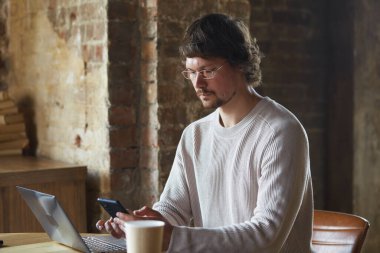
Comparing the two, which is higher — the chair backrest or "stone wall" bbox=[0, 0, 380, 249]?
"stone wall" bbox=[0, 0, 380, 249]

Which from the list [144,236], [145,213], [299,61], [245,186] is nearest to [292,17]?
[299,61]

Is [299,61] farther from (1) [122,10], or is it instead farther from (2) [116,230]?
(2) [116,230]

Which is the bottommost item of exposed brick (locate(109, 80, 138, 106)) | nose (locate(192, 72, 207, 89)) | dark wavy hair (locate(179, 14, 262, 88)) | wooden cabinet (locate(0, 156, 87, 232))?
wooden cabinet (locate(0, 156, 87, 232))

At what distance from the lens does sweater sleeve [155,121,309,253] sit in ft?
6.48

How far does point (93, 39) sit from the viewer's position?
3.23 m

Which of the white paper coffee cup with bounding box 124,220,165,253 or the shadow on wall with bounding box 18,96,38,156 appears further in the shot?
the shadow on wall with bounding box 18,96,38,156

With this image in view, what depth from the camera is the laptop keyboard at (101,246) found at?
207 cm

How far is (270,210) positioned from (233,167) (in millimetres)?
262

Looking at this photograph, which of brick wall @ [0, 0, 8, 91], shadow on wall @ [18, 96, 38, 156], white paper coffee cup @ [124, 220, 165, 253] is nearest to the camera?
white paper coffee cup @ [124, 220, 165, 253]

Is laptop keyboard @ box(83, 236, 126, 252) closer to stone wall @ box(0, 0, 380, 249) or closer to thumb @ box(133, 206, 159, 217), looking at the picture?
thumb @ box(133, 206, 159, 217)

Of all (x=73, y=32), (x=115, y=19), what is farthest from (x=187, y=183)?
(x=73, y=32)

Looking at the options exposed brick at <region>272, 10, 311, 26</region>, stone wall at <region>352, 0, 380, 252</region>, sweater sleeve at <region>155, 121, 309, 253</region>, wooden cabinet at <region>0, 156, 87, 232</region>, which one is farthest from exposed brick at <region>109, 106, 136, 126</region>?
stone wall at <region>352, 0, 380, 252</region>

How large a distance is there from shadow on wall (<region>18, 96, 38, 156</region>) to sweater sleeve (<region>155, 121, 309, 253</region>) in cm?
196

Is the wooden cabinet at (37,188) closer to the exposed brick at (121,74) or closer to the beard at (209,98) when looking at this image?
the exposed brick at (121,74)
